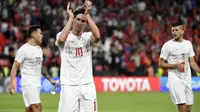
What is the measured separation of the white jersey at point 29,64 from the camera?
11.0 m

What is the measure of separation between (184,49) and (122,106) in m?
6.85

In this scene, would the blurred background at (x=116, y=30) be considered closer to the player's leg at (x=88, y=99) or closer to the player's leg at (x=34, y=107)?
the player's leg at (x=34, y=107)

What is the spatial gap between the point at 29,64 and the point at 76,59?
2.58 metres

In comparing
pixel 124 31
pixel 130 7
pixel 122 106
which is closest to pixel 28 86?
pixel 122 106

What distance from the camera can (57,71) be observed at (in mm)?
24438

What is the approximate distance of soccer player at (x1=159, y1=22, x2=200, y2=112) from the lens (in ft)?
36.3

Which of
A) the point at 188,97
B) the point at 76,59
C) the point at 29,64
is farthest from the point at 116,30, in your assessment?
the point at 76,59

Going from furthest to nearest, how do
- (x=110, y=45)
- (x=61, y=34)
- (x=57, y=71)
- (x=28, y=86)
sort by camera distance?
(x=110, y=45), (x=57, y=71), (x=28, y=86), (x=61, y=34)

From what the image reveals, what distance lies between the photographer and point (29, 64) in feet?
36.2

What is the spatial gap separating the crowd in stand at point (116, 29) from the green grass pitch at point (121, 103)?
104 inches

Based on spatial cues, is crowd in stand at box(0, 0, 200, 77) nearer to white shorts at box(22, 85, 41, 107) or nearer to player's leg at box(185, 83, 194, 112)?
white shorts at box(22, 85, 41, 107)

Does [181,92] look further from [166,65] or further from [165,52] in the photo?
[165,52]

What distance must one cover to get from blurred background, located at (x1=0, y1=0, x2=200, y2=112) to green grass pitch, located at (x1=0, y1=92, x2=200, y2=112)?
137cm

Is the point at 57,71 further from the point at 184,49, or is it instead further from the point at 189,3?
the point at 184,49
